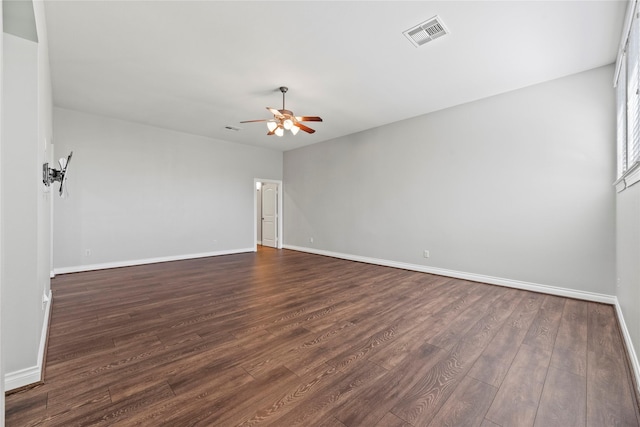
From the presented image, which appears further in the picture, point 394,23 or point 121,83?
point 121,83

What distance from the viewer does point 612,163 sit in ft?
11.3

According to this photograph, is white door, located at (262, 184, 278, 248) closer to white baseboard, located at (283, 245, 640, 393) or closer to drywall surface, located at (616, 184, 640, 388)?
white baseboard, located at (283, 245, 640, 393)

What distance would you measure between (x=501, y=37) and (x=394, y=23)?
1225 mm

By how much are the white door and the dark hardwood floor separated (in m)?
4.64

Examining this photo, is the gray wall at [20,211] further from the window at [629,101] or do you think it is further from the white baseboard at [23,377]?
the window at [629,101]

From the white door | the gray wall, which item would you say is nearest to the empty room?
the gray wall

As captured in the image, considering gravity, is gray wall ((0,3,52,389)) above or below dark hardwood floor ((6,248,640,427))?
above

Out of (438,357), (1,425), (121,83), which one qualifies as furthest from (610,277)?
(121,83)

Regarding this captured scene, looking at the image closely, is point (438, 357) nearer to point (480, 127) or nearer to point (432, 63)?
point (432, 63)

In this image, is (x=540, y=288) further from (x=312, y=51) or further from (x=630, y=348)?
(x=312, y=51)

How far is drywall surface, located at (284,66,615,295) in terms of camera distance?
358cm

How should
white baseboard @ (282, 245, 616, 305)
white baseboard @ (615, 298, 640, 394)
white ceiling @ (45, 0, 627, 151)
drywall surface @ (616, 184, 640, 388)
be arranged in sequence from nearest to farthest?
white baseboard @ (615, 298, 640, 394) → drywall surface @ (616, 184, 640, 388) → white ceiling @ (45, 0, 627, 151) → white baseboard @ (282, 245, 616, 305)

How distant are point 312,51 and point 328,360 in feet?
10.5

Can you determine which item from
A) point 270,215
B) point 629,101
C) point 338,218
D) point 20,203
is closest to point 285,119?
point 20,203
